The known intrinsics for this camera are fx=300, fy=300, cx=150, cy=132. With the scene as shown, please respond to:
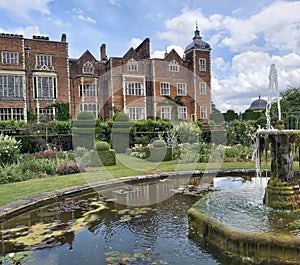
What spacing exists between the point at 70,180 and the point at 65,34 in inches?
928

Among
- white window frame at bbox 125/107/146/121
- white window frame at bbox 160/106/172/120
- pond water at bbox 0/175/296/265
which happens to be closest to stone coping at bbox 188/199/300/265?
pond water at bbox 0/175/296/265

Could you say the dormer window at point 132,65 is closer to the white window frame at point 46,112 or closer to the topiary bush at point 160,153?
the white window frame at point 46,112

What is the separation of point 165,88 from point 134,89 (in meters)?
3.62

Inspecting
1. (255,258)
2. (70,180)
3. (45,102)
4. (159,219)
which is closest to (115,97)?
(45,102)

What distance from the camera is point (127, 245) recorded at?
485 centimetres

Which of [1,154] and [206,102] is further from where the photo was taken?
[206,102]

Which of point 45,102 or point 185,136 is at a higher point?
point 45,102

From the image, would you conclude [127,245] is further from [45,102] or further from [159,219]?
[45,102]

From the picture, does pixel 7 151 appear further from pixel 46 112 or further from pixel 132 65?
pixel 132 65

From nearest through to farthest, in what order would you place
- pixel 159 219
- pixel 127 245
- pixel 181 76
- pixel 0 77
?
pixel 127 245
pixel 159 219
pixel 0 77
pixel 181 76

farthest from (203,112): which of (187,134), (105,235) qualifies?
(105,235)

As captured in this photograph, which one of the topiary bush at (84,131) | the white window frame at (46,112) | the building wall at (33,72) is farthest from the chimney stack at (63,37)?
the topiary bush at (84,131)

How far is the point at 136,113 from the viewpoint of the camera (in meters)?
31.6

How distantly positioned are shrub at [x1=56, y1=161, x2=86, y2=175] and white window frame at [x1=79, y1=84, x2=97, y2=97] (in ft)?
59.8
